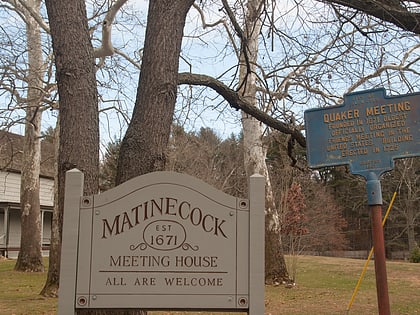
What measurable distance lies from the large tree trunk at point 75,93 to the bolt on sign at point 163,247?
921mm

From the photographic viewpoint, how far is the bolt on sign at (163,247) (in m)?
3.53

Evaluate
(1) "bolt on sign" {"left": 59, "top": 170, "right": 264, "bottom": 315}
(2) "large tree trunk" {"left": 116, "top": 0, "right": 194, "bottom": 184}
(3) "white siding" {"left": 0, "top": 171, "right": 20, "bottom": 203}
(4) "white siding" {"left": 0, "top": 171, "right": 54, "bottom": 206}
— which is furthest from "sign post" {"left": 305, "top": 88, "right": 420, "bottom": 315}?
(3) "white siding" {"left": 0, "top": 171, "right": 20, "bottom": 203}

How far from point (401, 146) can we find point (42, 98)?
957cm

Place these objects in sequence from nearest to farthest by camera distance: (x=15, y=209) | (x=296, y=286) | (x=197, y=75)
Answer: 1. (x=197, y=75)
2. (x=296, y=286)
3. (x=15, y=209)

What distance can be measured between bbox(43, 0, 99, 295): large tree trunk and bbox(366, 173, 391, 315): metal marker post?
348cm

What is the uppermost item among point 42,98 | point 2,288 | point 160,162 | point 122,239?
point 42,98

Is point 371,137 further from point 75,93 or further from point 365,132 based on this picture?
point 75,93

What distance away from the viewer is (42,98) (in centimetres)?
1302

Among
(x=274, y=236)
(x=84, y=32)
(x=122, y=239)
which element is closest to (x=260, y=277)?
(x=122, y=239)

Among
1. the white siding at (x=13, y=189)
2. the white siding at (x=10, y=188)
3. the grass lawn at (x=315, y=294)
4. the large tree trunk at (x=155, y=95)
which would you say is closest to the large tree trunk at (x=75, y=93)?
the large tree trunk at (x=155, y=95)

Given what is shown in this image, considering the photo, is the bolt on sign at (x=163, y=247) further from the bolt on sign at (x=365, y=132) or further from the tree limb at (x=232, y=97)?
the bolt on sign at (x=365, y=132)

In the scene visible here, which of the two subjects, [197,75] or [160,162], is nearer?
→ [160,162]

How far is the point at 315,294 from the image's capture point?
1204 cm

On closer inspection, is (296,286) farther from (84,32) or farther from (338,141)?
(84,32)
